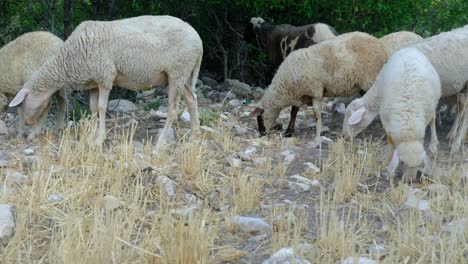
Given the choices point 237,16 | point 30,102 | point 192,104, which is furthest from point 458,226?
point 237,16

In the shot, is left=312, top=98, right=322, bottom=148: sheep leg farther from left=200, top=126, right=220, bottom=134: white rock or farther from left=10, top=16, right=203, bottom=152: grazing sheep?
left=10, top=16, right=203, bottom=152: grazing sheep

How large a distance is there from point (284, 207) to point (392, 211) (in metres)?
0.95

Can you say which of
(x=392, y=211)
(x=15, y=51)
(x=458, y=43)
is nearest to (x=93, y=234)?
(x=392, y=211)

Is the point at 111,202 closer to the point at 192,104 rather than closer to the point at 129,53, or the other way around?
the point at 129,53

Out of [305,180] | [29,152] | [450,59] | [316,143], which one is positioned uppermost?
[450,59]

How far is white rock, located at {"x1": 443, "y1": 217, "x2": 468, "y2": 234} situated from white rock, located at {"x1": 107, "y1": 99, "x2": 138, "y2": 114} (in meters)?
7.46

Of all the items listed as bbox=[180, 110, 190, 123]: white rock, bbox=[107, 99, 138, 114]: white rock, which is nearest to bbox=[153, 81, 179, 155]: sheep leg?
bbox=[180, 110, 190, 123]: white rock

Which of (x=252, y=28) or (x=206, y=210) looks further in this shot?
(x=252, y=28)

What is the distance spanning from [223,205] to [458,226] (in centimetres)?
206

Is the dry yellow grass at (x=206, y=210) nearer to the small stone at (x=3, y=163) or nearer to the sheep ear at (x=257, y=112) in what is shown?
the small stone at (x=3, y=163)

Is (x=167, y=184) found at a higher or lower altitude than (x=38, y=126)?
higher

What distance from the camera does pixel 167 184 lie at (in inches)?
251

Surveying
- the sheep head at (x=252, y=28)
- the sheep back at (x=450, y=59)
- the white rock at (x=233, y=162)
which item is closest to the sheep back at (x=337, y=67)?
the sheep back at (x=450, y=59)

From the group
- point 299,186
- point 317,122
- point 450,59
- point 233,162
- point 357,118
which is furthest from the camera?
point 317,122
